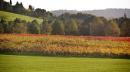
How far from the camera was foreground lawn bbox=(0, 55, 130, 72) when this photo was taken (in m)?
6.33

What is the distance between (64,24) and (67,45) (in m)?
0.30

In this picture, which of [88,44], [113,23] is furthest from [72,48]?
[113,23]

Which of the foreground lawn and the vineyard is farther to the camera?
the vineyard

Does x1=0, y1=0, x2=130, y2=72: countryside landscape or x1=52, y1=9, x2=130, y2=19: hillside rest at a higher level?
x1=52, y1=9, x2=130, y2=19: hillside

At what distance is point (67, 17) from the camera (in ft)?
21.2

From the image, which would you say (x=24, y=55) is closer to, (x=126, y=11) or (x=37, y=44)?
(x=37, y=44)

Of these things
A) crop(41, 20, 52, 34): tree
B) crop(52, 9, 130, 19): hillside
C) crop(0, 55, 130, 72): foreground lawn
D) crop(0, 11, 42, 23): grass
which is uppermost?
crop(52, 9, 130, 19): hillside

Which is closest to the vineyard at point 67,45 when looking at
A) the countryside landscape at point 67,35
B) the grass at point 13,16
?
the countryside landscape at point 67,35

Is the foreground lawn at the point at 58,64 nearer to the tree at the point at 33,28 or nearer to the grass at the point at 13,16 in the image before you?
the tree at the point at 33,28

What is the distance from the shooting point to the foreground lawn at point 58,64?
6.33 m

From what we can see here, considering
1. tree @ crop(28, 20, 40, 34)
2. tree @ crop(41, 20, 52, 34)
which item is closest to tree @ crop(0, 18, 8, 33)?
tree @ crop(28, 20, 40, 34)

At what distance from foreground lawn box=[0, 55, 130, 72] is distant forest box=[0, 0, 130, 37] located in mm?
369

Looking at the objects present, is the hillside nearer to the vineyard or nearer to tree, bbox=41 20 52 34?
tree, bbox=41 20 52 34

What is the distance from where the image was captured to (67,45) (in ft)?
21.2
